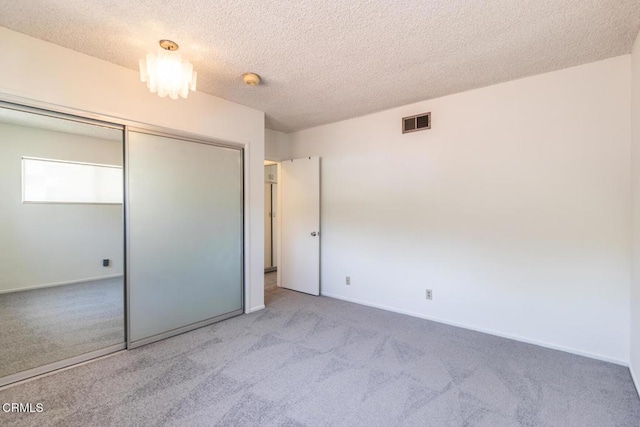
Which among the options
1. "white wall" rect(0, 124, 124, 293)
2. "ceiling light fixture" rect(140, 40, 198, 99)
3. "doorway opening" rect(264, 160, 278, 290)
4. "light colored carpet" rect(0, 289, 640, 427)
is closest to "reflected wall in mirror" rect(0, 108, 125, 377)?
"white wall" rect(0, 124, 124, 293)

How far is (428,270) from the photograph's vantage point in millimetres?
3562

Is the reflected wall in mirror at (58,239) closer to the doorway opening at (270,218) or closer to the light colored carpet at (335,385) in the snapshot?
the light colored carpet at (335,385)

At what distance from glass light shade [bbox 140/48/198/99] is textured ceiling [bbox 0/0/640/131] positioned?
21cm

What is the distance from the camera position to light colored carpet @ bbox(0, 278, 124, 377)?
2479 millimetres

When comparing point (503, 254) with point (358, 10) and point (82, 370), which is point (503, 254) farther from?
point (82, 370)

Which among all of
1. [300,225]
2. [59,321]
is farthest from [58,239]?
[300,225]

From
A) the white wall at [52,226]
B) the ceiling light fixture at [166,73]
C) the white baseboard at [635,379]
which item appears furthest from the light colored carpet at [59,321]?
the white baseboard at [635,379]

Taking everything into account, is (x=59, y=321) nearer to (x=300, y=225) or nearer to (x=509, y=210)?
(x=300, y=225)

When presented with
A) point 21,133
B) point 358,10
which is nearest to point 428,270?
point 358,10

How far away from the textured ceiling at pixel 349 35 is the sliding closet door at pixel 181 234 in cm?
83

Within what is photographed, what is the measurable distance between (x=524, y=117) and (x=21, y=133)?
14.6 feet

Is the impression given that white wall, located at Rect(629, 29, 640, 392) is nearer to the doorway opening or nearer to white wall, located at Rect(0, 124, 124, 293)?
white wall, located at Rect(0, 124, 124, 293)

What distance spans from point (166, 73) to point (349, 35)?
1.37 m

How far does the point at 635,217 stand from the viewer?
230 centimetres
